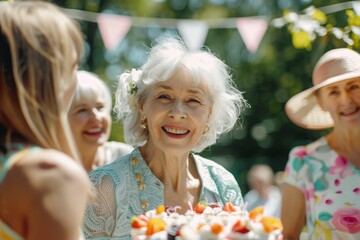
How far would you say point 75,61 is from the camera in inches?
82.4

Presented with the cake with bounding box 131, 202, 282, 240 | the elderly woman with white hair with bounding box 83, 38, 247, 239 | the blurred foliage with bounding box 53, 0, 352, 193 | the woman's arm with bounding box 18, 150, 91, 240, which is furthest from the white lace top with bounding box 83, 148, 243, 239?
the blurred foliage with bounding box 53, 0, 352, 193

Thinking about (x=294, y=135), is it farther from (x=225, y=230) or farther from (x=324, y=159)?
(x=225, y=230)

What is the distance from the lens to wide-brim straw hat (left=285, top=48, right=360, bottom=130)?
151 inches

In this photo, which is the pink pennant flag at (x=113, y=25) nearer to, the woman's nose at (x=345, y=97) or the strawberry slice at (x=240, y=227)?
the woman's nose at (x=345, y=97)

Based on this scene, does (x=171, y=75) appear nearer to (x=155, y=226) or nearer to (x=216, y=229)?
(x=155, y=226)

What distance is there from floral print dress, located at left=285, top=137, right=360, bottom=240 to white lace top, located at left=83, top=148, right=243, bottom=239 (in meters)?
0.44

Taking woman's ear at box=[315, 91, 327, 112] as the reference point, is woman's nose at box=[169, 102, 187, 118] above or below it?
below

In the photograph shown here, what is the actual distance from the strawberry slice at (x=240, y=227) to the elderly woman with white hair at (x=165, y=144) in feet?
2.92

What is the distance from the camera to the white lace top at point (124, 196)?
11.0 ft

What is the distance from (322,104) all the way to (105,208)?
4.70ft

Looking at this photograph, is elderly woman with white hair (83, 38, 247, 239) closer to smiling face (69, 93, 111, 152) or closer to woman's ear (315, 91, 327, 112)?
woman's ear (315, 91, 327, 112)

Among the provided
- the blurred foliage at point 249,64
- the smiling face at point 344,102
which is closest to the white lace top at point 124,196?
the smiling face at point 344,102

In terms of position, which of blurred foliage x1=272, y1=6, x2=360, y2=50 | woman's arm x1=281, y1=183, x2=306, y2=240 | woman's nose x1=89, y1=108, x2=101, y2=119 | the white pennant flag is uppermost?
the white pennant flag

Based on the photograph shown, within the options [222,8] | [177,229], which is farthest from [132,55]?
[177,229]
